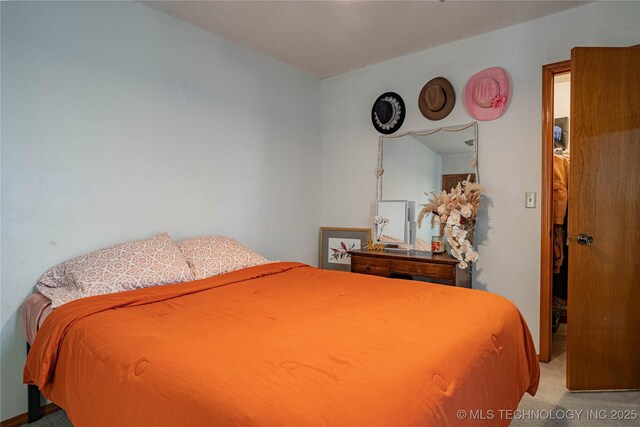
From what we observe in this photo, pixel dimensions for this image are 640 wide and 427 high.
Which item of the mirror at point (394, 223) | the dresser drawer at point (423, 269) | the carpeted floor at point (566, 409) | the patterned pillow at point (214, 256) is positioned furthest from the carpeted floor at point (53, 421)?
the mirror at point (394, 223)

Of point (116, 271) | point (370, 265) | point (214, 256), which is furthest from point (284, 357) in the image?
point (370, 265)

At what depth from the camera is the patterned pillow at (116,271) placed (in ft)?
5.81

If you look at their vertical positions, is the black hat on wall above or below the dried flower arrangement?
above

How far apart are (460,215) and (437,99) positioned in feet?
3.40

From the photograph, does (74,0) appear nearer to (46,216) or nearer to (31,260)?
(46,216)

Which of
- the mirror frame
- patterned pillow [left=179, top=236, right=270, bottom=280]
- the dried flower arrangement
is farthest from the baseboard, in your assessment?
the mirror frame

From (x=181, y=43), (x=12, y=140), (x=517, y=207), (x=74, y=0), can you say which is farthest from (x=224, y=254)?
(x=517, y=207)

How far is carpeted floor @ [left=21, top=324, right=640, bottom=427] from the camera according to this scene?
187cm

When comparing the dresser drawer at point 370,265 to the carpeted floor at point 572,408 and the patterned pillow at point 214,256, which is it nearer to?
the patterned pillow at point 214,256

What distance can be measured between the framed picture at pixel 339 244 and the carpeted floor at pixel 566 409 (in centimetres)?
181

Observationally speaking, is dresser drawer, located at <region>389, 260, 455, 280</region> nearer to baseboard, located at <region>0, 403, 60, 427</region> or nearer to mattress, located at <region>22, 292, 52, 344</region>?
mattress, located at <region>22, 292, 52, 344</region>

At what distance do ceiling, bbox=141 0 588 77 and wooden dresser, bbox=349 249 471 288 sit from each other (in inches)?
69.7

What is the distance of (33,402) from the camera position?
189 cm

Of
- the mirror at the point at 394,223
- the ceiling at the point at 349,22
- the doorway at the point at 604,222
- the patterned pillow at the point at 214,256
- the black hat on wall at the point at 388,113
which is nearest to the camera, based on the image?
the doorway at the point at 604,222
